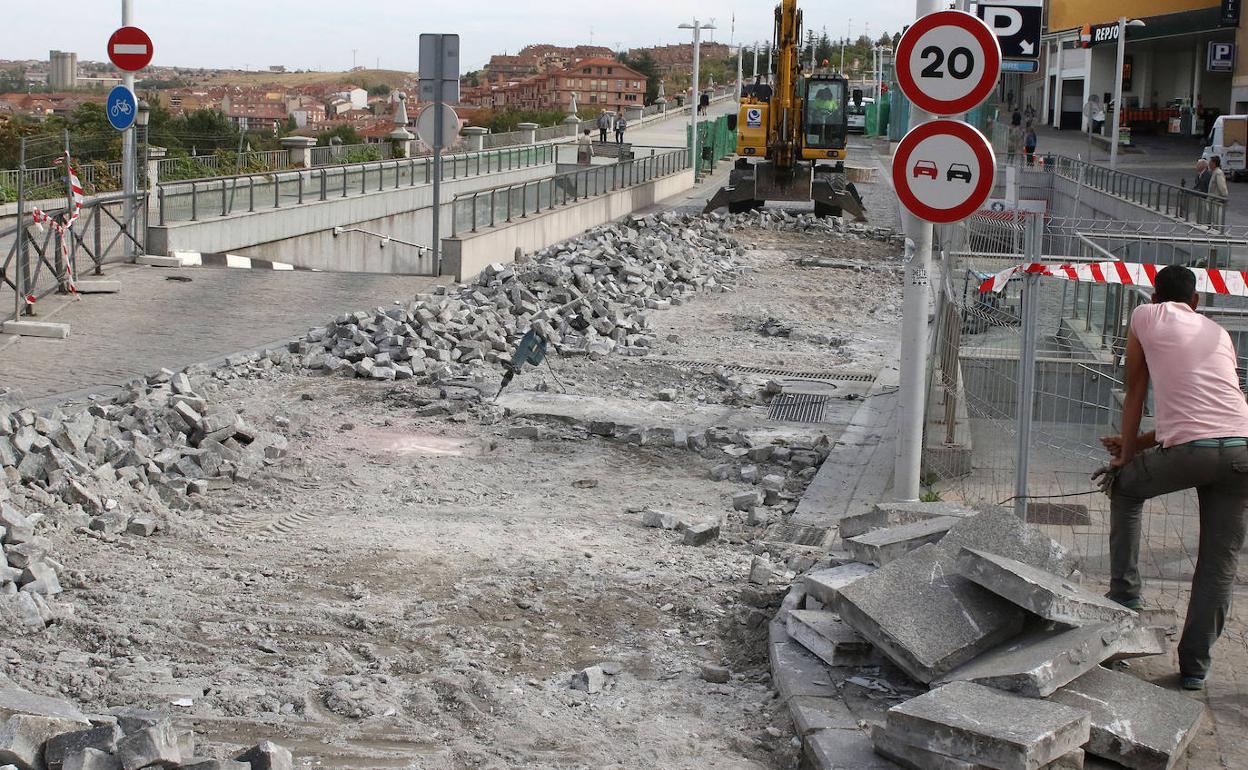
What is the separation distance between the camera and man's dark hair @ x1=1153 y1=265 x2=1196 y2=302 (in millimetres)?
6062

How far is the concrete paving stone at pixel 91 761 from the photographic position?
4.40m

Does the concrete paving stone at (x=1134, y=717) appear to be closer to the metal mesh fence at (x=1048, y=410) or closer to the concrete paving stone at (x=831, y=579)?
the concrete paving stone at (x=831, y=579)

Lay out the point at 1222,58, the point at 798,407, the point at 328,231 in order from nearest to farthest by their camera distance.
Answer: the point at 798,407
the point at 328,231
the point at 1222,58

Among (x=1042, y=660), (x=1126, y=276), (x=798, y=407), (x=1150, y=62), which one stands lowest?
(x=798, y=407)

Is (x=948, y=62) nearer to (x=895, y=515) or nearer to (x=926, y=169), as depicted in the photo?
(x=926, y=169)

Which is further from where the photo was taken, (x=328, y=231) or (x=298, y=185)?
(x=328, y=231)

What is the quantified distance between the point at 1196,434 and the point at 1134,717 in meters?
1.30

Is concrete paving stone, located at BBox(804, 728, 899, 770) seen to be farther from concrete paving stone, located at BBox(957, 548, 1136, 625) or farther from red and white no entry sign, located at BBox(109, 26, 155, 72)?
red and white no entry sign, located at BBox(109, 26, 155, 72)

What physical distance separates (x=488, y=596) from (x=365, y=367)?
612 cm

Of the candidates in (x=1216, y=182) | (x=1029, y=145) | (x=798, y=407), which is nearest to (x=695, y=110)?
(x=1029, y=145)

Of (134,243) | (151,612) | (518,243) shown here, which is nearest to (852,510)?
(151,612)

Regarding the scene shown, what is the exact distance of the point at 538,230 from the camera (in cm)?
2638

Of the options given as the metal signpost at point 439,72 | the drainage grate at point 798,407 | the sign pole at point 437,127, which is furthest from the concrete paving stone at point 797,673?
the sign pole at point 437,127

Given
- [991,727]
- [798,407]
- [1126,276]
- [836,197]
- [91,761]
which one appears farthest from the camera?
[836,197]
